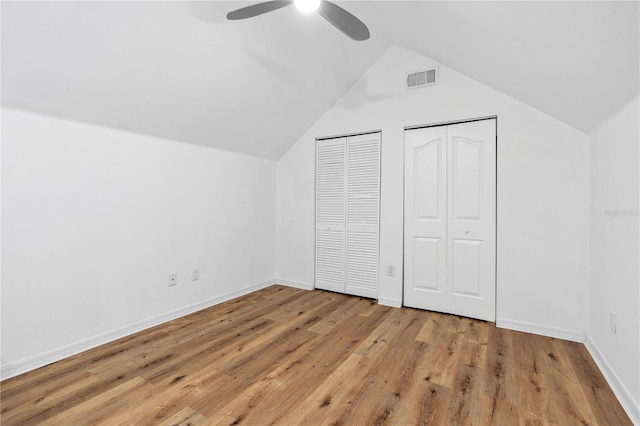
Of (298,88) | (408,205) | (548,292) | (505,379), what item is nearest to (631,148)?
(548,292)

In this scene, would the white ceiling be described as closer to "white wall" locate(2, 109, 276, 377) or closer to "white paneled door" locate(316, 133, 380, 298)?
"white wall" locate(2, 109, 276, 377)

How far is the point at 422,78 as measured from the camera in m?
3.20

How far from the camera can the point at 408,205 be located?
3.29 meters

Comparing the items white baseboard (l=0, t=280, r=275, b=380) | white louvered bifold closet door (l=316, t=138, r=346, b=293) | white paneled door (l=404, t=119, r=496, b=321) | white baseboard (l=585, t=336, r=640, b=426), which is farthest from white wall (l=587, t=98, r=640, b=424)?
white baseboard (l=0, t=280, r=275, b=380)

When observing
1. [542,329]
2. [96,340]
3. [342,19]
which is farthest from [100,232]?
[542,329]

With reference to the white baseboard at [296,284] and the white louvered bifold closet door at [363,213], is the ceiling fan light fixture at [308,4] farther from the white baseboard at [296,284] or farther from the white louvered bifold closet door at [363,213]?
the white baseboard at [296,284]

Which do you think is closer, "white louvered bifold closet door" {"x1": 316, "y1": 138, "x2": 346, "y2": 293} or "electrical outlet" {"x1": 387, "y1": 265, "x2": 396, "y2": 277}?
"electrical outlet" {"x1": 387, "y1": 265, "x2": 396, "y2": 277}

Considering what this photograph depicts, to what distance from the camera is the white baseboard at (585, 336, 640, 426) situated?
154 centimetres

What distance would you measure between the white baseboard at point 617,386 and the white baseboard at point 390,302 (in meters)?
1.58

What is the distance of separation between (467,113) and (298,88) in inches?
70.1

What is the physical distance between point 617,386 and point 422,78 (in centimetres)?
296

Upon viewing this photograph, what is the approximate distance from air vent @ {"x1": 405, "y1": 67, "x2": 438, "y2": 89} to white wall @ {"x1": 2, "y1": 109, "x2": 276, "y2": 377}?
2188mm

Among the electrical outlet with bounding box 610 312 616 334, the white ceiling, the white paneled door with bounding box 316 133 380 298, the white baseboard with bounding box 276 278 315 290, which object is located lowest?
the white baseboard with bounding box 276 278 315 290

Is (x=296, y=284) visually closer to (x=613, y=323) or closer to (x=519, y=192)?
(x=519, y=192)
